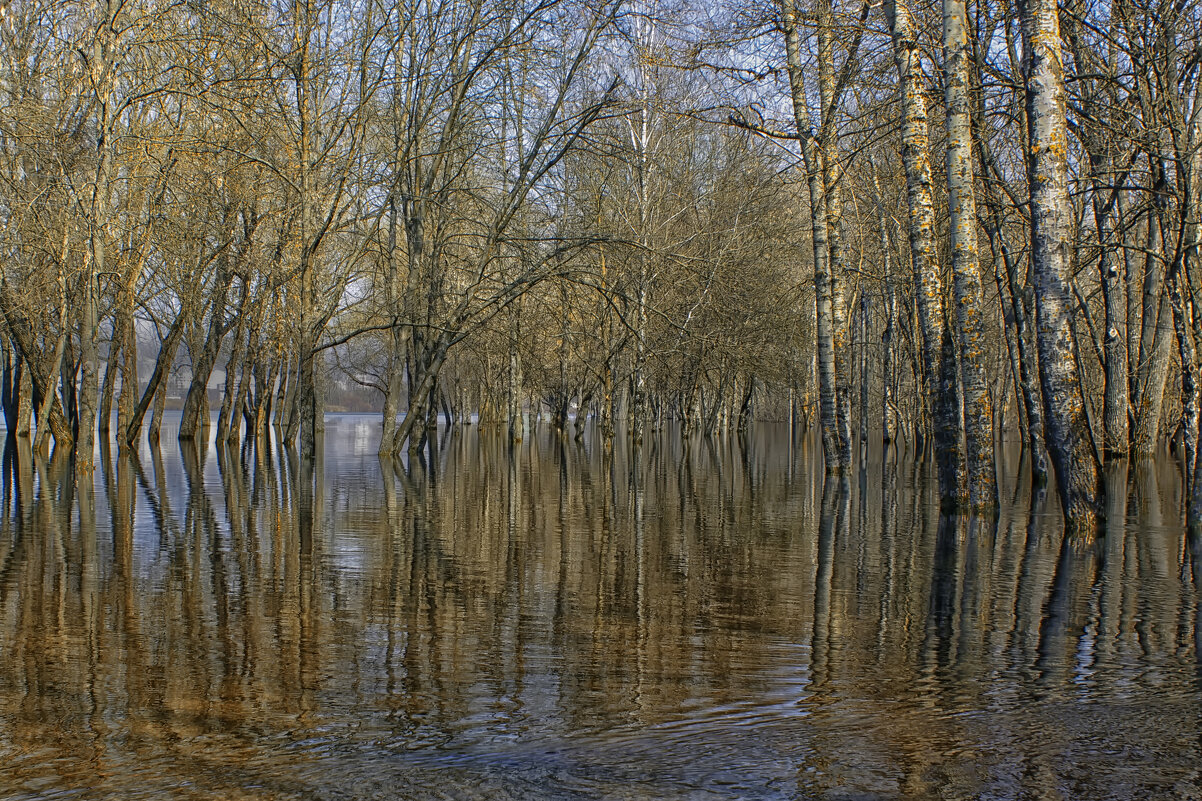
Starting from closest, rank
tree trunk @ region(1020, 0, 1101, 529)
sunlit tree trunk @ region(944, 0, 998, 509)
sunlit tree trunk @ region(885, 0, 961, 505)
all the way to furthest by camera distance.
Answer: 1. tree trunk @ region(1020, 0, 1101, 529)
2. sunlit tree trunk @ region(944, 0, 998, 509)
3. sunlit tree trunk @ region(885, 0, 961, 505)

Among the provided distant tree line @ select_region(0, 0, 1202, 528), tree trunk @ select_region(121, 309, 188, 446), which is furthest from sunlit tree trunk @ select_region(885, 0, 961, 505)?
tree trunk @ select_region(121, 309, 188, 446)

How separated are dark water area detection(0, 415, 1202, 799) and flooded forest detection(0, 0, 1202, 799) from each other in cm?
3

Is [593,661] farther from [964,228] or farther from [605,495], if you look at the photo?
[605,495]

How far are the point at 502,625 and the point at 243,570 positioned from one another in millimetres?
2479

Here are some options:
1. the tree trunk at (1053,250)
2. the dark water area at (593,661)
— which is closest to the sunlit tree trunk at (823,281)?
the tree trunk at (1053,250)

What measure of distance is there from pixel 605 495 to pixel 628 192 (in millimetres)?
17160

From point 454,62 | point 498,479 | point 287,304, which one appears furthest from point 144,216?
point 498,479

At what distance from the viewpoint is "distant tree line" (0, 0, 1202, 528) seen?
10930 mm

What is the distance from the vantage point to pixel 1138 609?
597cm

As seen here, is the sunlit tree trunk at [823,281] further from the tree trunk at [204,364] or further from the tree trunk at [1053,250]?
the tree trunk at [204,364]

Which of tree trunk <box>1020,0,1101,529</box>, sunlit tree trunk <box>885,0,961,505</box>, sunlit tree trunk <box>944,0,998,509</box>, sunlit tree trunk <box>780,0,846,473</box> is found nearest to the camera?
tree trunk <box>1020,0,1101,529</box>

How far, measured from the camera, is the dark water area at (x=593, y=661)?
3291mm

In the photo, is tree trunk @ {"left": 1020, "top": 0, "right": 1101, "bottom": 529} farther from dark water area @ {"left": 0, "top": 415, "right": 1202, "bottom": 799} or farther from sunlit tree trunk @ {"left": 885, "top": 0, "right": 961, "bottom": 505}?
sunlit tree trunk @ {"left": 885, "top": 0, "right": 961, "bottom": 505}

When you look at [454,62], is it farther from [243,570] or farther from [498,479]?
[243,570]
